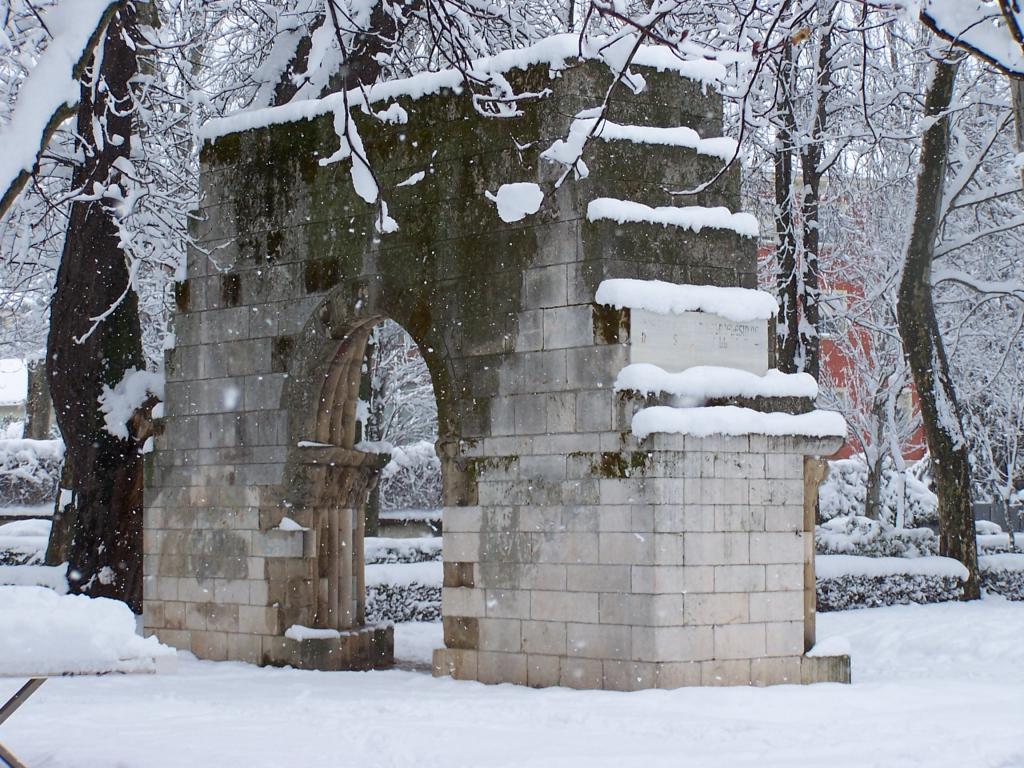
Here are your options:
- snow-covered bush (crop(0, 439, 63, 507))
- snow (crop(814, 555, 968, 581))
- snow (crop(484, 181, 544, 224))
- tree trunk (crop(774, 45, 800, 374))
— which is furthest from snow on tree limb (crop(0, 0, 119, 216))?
snow-covered bush (crop(0, 439, 63, 507))

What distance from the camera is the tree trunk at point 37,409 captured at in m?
28.6

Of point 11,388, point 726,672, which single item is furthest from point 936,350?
point 11,388

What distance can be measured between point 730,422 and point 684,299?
951mm

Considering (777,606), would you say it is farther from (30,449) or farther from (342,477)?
(30,449)

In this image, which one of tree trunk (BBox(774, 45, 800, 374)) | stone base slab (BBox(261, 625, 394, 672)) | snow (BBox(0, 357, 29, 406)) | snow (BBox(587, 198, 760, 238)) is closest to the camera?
snow (BBox(587, 198, 760, 238))

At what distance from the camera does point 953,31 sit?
23.2 ft

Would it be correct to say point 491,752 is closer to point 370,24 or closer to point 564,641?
point 564,641

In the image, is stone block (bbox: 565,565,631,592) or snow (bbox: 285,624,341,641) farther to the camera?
snow (bbox: 285,624,341,641)

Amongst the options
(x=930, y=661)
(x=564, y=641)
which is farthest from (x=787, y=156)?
(x=564, y=641)

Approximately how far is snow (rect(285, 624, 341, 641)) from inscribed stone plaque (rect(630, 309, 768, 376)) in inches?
148

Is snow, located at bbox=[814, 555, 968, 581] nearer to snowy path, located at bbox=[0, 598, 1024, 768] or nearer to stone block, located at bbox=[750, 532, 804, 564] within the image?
snowy path, located at bbox=[0, 598, 1024, 768]

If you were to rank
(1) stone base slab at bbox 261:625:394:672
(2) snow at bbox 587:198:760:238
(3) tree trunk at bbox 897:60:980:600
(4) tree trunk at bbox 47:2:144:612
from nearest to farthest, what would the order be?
(2) snow at bbox 587:198:760:238 → (1) stone base slab at bbox 261:625:394:672 → (4) tree trunk at bbox 47:2:144:612 → (3) tree trunk at bbox 897:60:980:600

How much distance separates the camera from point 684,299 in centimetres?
1041

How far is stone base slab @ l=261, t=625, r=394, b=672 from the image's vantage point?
39.2 ft
